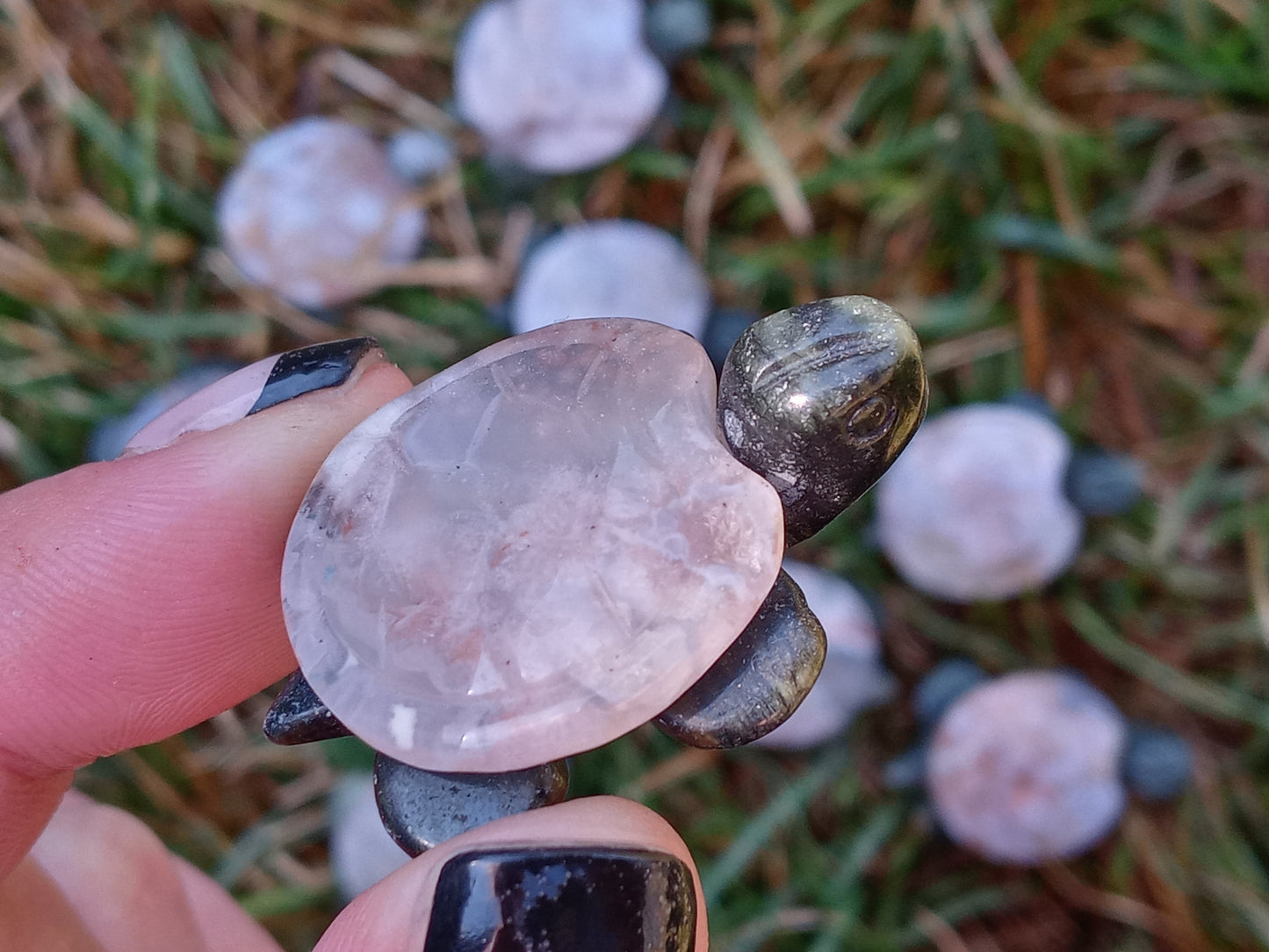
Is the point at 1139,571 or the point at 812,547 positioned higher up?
the point at 812,547

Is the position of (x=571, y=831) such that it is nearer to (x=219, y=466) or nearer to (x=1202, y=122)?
(x=219, y=466)

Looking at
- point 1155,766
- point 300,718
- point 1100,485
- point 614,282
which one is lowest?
point 1155,766

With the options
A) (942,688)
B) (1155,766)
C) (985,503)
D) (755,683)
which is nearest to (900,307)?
(985,503)

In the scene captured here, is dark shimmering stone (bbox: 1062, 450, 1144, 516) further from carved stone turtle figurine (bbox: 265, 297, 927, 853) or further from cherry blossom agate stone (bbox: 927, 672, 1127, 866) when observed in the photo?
carved stone turtle figurine (bbox: 265, 297, 927, 853)

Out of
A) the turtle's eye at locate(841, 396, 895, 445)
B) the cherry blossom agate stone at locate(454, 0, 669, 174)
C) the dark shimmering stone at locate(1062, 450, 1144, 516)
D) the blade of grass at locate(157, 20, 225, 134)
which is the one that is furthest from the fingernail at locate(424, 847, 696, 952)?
the blade of grass at locate(157, 20, 225, 134)

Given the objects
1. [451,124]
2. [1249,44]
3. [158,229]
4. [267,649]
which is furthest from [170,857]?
[1249,44]

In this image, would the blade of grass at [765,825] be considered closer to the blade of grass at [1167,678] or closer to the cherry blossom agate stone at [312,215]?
the blade of grass at [1167,678]

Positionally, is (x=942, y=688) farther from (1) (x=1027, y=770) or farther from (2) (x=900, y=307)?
(2) (x=900, y=307)
